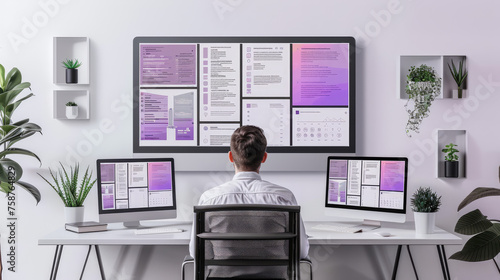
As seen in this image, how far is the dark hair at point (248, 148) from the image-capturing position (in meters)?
2.47

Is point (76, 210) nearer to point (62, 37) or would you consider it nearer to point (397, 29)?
point (62, 37)

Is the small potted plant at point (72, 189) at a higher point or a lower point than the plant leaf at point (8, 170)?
lower

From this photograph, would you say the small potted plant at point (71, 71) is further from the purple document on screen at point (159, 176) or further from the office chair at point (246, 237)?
the office chair at point (246, 237)

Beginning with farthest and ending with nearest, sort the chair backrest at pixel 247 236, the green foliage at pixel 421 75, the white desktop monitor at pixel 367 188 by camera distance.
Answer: the green foliage at pixel 421 75 → the white desktop monitor at pixel 367 188 → the chair backrest at pixel 247 236

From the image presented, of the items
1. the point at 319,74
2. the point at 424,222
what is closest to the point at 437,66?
the point at 319,74

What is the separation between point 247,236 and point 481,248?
140cm

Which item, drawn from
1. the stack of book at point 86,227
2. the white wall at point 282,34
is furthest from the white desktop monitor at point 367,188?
the stack of book at point 86,227

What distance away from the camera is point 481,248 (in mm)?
2812

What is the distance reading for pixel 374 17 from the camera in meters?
3.67

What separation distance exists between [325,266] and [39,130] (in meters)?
2.08

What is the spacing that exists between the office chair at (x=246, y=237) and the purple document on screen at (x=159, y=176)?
1149 millimetres

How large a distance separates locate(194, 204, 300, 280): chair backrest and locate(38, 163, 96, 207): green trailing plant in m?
1.43

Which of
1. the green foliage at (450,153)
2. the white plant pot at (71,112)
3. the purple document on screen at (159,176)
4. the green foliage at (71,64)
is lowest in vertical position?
the purple document on screen at (159,176)

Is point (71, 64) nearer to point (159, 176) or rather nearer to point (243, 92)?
point (159, 176)
